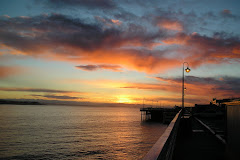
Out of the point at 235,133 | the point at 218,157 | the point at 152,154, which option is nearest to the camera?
the point at 152,154

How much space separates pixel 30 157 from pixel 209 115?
30.3m

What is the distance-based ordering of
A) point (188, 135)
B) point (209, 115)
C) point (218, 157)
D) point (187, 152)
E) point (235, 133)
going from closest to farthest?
point (235, 133) → point (218, 157) → point (187, 152) → point (188, 135) → point (209, 115)

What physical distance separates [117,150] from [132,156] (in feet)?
13.8

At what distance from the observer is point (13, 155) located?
25062 mm

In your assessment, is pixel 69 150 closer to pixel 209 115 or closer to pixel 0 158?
pixel 0 158

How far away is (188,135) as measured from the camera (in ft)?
42.1

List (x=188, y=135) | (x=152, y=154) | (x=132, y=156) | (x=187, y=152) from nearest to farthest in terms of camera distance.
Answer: (x=152, y=154)
(x=187, y=152)
(x=188, y=135)
(x=132, y=156)

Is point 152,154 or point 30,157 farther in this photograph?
point 30,157

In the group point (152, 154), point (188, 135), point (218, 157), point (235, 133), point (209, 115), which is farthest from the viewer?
point (209, 115)

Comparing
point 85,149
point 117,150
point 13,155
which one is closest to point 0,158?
point 13,155

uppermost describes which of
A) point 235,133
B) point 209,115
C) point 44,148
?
point 235,133

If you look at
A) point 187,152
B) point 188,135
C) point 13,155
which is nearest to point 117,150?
point 13,155

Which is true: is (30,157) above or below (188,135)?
below

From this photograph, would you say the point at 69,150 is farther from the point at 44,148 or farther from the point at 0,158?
the point at 0,158
